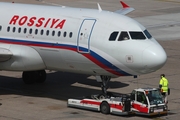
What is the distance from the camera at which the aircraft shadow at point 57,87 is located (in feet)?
122

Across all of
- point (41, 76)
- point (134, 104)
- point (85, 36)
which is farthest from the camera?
point (41, 76)

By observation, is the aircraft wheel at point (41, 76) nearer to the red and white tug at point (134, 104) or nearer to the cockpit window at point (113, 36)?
the red and white tug at point (134, 104)

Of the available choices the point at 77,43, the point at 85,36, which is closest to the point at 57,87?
the point at 77,43

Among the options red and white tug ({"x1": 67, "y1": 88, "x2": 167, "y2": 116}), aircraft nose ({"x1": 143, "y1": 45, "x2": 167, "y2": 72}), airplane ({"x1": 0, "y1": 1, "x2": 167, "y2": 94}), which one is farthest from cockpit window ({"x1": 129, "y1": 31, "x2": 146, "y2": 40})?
red and white tug ({"x1": 67, "y1": 88, "x2": 167, "y2": 116})

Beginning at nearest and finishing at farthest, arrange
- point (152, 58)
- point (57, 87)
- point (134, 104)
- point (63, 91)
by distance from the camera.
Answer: point (152, 58), point (134, 104), point (63, 91), point (57, 87)

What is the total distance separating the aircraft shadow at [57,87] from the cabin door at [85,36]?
382 centimetres

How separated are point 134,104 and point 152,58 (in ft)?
7.84

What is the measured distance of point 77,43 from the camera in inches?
1329

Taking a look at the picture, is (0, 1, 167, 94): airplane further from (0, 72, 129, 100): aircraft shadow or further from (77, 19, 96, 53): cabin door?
(0, 72, 129, 100): aircraft shadow

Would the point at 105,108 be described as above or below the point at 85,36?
below

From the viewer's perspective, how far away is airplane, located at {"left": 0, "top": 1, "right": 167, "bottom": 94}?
107 ft

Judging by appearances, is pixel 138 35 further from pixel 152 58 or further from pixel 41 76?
pixel 41 76

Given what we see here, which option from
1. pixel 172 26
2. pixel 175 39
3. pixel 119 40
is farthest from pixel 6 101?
pixel 172 26

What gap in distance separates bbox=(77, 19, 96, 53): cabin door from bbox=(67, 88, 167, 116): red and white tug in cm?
261
